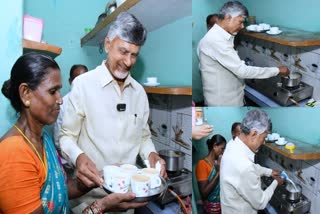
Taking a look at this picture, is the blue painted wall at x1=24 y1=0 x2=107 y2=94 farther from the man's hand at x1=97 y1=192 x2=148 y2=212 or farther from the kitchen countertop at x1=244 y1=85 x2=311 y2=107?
the kitchen countertop at x1=244 y1=85 x2=311 y2=107

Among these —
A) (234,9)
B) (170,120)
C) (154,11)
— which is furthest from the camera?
(170,120)

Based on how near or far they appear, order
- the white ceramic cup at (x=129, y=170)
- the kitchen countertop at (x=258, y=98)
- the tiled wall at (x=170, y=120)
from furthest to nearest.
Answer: the tiled wall at (x=170, y=120), the white ceramic cup at (x=129, y=170), the kitchen countertop at (x=258, y=98)

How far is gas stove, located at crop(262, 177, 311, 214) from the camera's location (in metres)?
0.69

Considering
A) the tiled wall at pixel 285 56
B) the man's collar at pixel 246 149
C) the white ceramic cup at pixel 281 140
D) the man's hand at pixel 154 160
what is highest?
the tiled wall at pixel 285 56

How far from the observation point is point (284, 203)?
0.72m

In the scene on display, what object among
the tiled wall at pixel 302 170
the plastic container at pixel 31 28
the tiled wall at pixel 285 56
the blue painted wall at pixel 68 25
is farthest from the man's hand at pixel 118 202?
the blue painted wall at pixel 68 25

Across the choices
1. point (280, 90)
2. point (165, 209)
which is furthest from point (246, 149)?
point (165, 209)

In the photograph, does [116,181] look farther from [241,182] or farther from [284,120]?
[284,120]

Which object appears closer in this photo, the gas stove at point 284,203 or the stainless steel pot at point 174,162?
the gas stove at point 284,203

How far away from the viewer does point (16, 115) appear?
0.85 m

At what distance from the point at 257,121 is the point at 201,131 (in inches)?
5.5

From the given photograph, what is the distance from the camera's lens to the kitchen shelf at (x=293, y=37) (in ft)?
1.94

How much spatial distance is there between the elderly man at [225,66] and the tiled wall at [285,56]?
0.03 metres

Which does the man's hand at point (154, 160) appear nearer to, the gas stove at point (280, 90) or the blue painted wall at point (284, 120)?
the blue painted wall at point (284, 120)
